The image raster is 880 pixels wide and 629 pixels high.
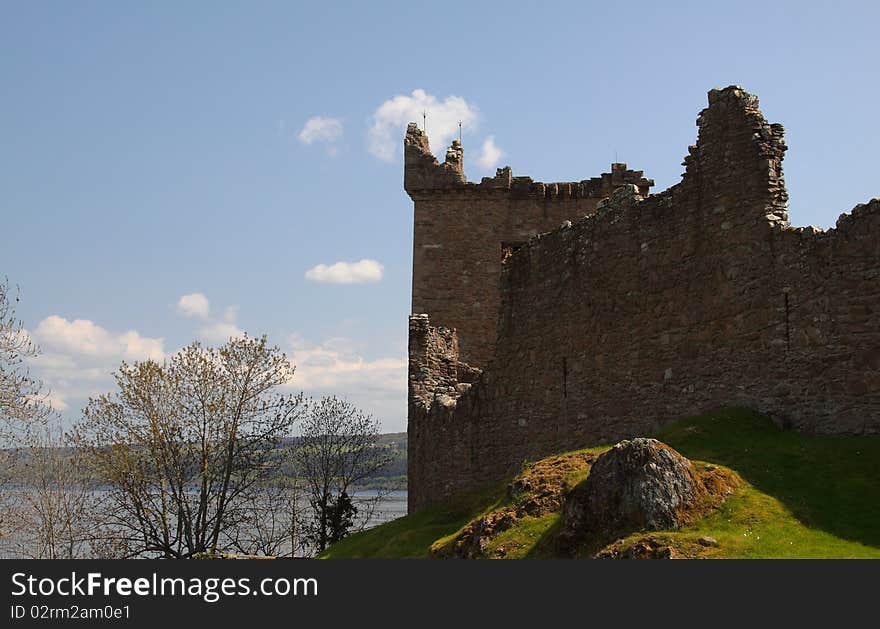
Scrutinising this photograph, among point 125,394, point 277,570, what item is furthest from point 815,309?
point 125,394

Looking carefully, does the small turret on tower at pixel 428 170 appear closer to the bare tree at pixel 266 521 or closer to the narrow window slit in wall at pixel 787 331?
the bare tree at pixel 266 521

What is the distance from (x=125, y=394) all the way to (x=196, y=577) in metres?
31.9

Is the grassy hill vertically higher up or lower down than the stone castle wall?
lower down

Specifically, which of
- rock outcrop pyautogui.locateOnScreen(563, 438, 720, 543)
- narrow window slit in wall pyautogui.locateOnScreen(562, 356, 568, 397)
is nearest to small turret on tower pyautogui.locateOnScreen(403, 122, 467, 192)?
narrow window slit in wall pyautogui.locateOnScreen(562, 356, 568, 397)

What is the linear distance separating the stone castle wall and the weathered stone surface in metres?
3.53

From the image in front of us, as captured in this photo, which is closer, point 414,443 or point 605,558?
point 605,558

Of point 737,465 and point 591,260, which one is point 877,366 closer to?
point 737,465

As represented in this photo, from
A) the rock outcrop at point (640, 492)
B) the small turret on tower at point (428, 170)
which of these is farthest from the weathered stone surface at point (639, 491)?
the small turret on tower at point (428, 170)

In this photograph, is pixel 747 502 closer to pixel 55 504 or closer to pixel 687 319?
pixel 687 319

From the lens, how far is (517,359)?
82.5 feet

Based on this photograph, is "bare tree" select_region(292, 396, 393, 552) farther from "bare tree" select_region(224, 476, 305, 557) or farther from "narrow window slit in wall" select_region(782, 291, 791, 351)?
"narrow window slit in wall" select_region(782, 291, 791, 351)

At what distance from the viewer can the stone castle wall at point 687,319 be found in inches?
643

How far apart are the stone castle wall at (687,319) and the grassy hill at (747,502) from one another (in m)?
0.77

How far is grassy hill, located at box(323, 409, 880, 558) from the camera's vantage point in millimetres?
12820
